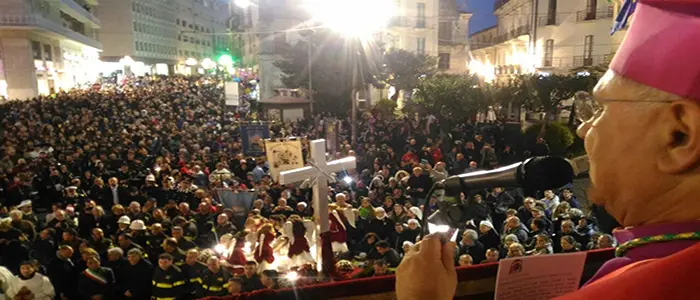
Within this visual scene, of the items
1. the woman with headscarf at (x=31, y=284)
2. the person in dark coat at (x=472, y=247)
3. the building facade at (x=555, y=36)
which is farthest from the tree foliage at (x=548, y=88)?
the woman with headscarf at (x=31, y=284)

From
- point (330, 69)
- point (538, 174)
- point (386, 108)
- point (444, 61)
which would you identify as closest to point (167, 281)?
point (538, 174)

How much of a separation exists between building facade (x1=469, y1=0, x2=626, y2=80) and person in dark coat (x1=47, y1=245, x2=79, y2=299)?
30.6 metres

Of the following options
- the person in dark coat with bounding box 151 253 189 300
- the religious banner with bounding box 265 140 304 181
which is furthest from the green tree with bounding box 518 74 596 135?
the person in dark coat with bounding box 151 253 189 300

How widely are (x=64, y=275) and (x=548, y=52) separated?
119 ft

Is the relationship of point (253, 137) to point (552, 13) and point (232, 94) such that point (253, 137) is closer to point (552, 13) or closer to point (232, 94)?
point (232, 94)

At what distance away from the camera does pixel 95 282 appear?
6781 millimetres

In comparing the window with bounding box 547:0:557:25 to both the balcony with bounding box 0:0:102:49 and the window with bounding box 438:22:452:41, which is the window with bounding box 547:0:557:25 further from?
the balcony with bounding box 0:0:102:49

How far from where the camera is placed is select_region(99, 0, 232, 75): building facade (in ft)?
222

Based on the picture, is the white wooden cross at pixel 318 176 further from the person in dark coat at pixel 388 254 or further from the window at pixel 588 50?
the window at pixel 588 50

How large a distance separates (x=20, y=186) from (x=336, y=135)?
9.53 m

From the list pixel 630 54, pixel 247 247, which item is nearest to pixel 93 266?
pixel 247 247

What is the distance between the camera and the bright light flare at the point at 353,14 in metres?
23.7

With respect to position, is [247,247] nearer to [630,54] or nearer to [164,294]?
[164,294]

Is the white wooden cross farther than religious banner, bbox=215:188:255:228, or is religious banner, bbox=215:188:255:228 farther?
religious banner, bbox=215:188:255:228
